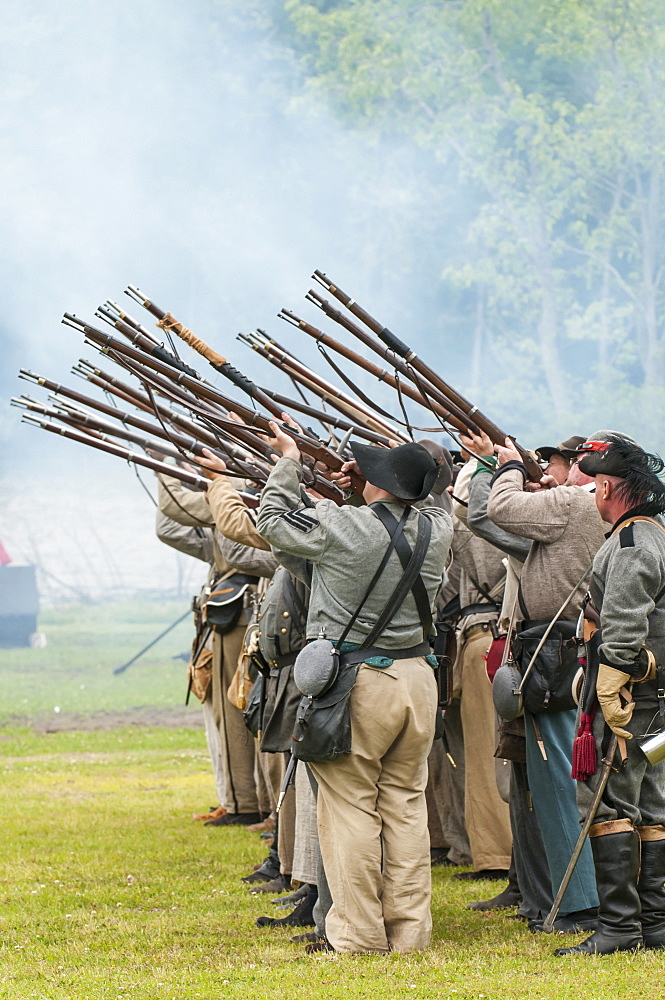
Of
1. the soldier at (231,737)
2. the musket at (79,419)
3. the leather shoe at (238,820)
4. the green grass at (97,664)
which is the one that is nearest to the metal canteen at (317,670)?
the musket at (79,419)

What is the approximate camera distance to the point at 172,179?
76.4ft

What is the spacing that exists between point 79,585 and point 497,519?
20.3 m

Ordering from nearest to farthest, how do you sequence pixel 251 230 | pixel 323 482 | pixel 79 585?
pixel 323 482 → pixel 251 230 → pixel 79 585

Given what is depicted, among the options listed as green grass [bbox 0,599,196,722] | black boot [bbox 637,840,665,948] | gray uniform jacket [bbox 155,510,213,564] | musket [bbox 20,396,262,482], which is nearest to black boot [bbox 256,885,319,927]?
black boot [bbox 637,840,665,948]

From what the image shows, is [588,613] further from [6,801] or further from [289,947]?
[6,801]

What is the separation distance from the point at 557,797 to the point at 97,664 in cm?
1716

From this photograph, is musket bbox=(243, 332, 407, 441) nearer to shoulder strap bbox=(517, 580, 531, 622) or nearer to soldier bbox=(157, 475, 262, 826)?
shoulder strap bbox=(517, 580, 531, 622)

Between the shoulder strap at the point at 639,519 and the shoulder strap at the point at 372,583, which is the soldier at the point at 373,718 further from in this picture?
the shoulder strap at the point at 639,519

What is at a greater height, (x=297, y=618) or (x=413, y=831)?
(x=297, y=618)

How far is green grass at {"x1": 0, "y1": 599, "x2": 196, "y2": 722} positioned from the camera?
1780 cm

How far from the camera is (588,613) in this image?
5.11 metres

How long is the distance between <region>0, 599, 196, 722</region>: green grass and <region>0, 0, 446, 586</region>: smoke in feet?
16.2

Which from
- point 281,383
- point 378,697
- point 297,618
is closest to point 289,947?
point 378,697

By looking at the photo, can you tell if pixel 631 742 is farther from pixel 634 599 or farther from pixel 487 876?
pixel 487 876
